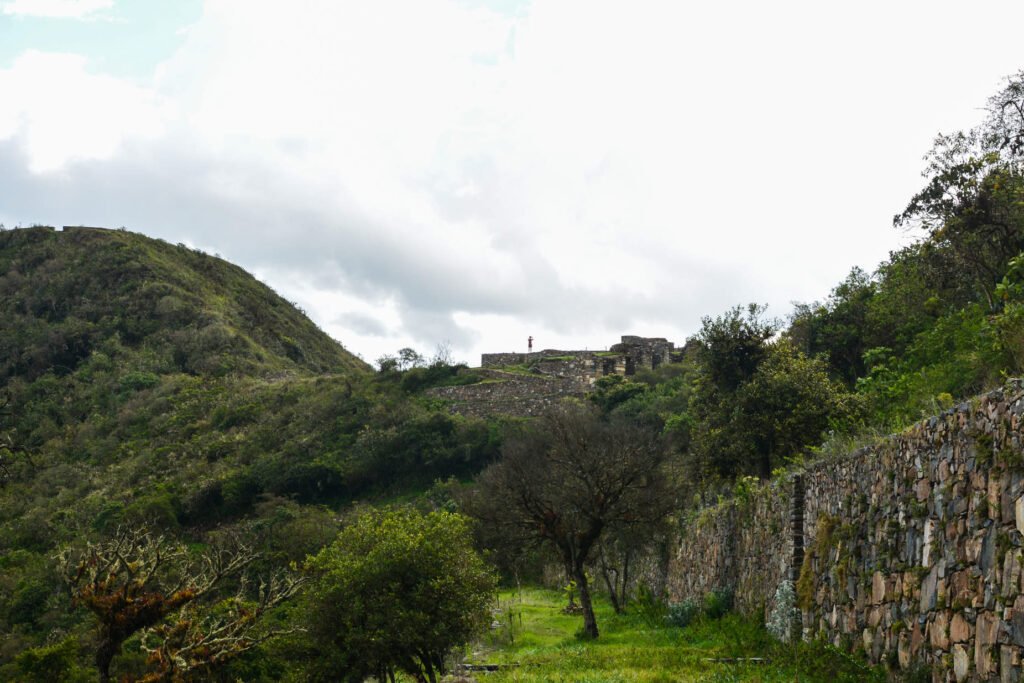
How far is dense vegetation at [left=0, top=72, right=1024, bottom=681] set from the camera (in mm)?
20250

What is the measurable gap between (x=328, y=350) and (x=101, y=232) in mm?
33085

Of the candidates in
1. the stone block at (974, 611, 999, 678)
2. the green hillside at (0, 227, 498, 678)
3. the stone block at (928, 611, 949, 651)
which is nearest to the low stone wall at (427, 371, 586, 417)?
the green hillside at (0, 227, 498, 678)

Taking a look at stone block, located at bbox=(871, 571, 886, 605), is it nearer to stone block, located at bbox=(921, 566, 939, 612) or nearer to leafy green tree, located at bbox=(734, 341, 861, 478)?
stone block, located at bbox=(921, 566, 939, 612)

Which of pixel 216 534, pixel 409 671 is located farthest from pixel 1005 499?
pixel 216 534

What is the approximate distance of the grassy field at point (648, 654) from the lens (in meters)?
13.0

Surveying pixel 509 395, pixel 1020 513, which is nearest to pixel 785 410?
pixel 1020 513

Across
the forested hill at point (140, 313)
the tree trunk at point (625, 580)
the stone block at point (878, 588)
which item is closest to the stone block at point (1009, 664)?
the stone block at point (878, 588)

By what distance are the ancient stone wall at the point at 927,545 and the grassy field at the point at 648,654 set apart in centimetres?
59

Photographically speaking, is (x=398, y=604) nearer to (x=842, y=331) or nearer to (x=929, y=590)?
(x=929, y=590)

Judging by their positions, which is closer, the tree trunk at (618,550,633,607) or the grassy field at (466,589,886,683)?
the grassy field at (466,589,886,683)

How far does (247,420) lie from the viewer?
7319 centimetres

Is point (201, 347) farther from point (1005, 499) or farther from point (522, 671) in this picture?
point (1005, 499)

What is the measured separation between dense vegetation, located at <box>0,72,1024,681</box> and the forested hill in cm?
53

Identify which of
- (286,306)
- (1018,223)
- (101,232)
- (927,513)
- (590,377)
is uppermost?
(101,232)
